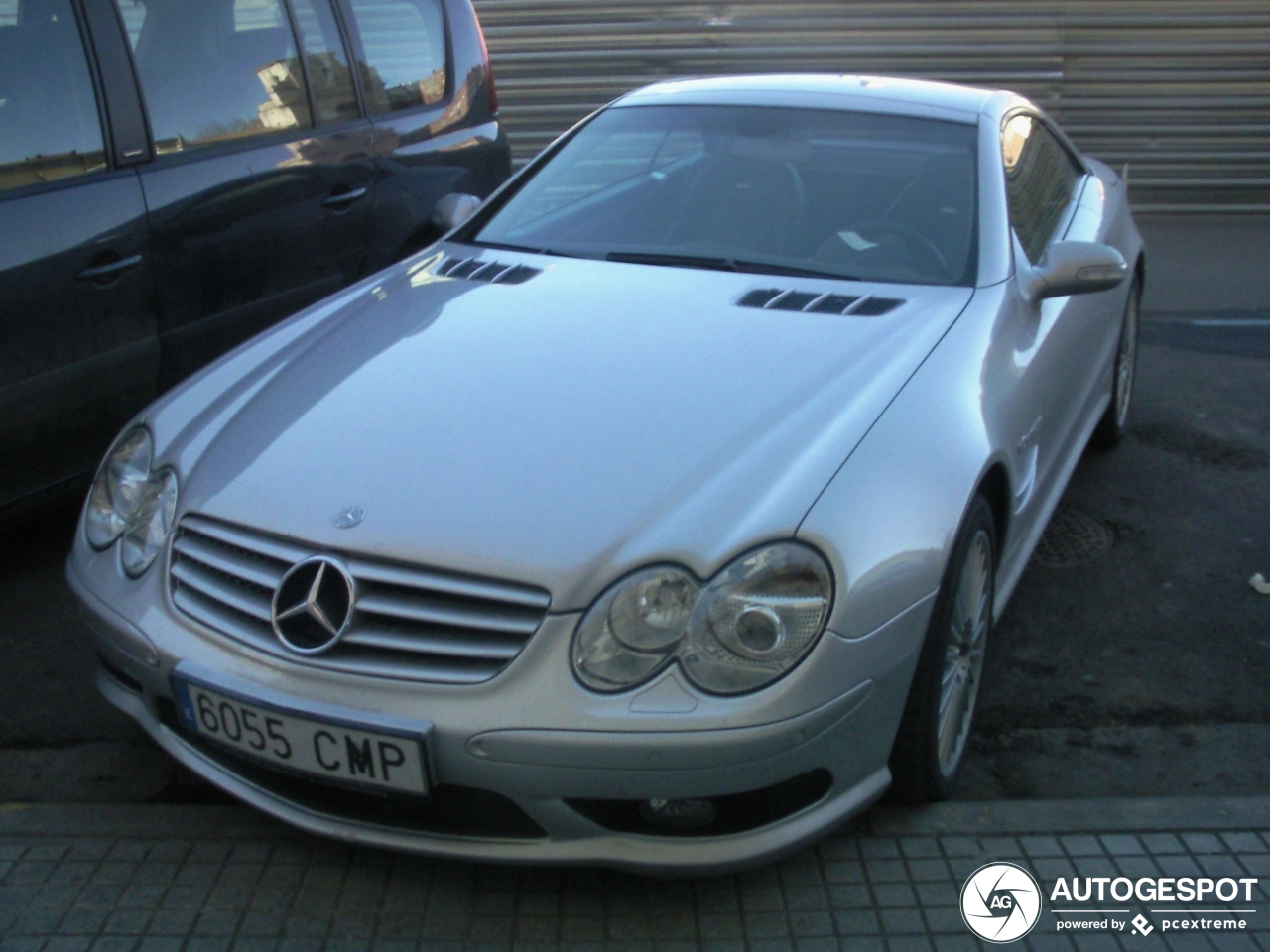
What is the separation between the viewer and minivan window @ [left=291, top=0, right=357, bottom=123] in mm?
4715

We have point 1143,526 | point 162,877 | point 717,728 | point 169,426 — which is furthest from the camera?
point 1143,526

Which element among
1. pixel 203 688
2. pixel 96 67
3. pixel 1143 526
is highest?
pixel 96 67

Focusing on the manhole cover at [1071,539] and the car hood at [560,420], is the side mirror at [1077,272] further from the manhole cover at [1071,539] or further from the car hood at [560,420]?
the manhole cover at [1071,539]

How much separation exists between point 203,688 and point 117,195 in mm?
2037

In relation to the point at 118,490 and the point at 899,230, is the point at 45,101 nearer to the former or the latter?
the point at 118,490

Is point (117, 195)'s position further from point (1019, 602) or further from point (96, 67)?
point (1019, 602)

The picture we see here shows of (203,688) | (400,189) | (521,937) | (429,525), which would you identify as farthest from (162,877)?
(400,189)

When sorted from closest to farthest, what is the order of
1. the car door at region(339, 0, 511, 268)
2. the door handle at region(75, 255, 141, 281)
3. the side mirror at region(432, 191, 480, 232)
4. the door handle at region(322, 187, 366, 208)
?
the door handle at region(75, 255, 141, 281) < the side mirror at region(432, 191, 480, 232) < the door handle at region(322, 187, 366, 208) < the car door at region(339, 0, 511, 268)

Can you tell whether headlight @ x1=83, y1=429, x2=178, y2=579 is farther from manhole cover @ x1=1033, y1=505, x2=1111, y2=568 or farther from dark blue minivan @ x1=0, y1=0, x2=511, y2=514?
manhole cover @ x1=1033, y1=505, x2=1111, y2=568

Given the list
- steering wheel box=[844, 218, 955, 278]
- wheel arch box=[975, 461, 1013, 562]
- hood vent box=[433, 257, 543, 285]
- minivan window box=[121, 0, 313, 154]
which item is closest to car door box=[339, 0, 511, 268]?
minivan window box=[121, 0, 313, 154]

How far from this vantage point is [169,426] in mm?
2906

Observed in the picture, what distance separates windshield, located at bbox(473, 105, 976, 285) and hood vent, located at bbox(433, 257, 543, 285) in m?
0.17

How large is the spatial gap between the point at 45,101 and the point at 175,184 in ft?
1.38
